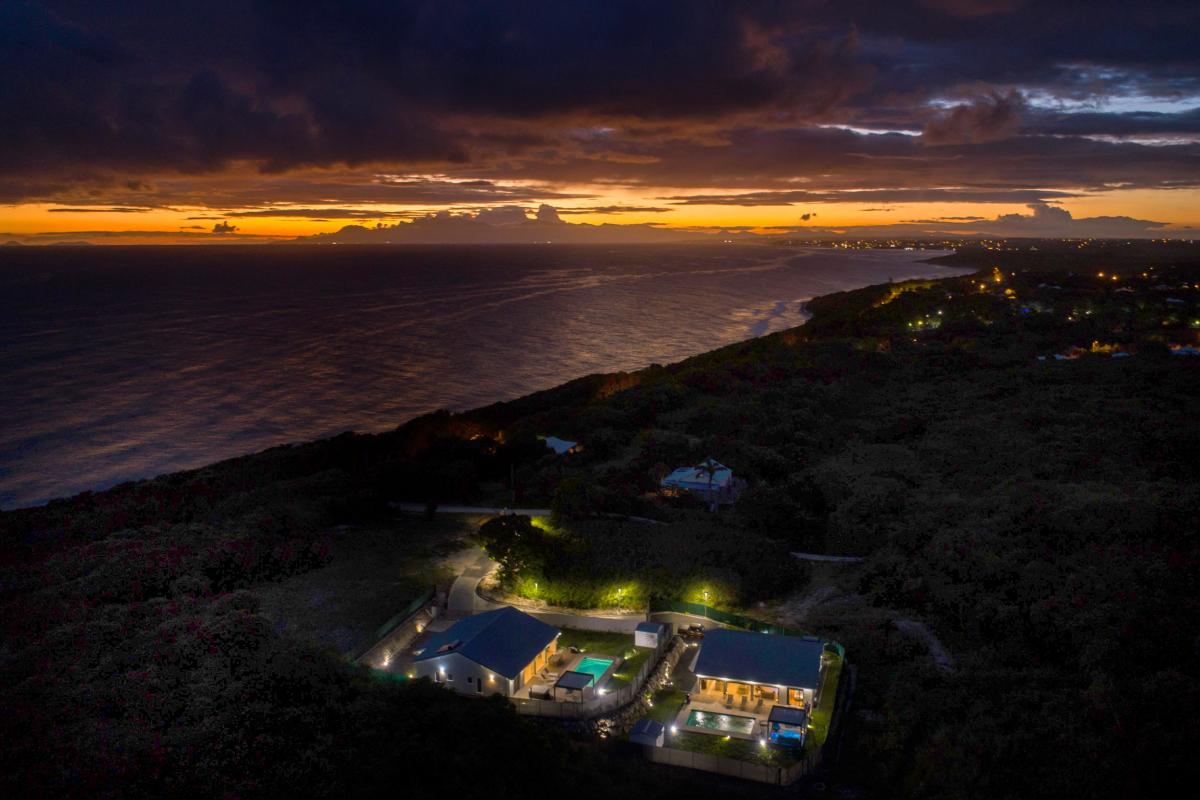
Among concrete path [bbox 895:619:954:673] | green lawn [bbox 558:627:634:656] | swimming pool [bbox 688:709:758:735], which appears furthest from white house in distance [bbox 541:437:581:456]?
swimming pool [bbox 688:709:758:735]

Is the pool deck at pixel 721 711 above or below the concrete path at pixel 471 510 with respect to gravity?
above

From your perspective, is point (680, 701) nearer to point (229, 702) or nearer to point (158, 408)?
point (229, 702)

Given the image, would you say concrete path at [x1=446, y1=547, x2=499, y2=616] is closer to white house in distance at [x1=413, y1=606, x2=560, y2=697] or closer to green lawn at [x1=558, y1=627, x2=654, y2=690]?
green lawn at [x1=558, y1=627, x2=654, y2=690]

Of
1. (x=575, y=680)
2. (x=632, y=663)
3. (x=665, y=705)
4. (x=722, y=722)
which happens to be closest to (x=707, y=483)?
(x=632, y=663)

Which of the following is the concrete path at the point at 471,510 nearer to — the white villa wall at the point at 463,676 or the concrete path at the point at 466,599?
the concrete path at the point at 466,599

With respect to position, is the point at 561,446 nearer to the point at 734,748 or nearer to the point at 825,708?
the point at 825,708

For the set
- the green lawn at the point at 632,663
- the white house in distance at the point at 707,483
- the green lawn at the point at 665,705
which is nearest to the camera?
the green lawn at the point at 665,705

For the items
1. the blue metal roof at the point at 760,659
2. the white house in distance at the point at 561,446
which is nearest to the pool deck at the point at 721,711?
the blue metal roof at the point at 760,659
